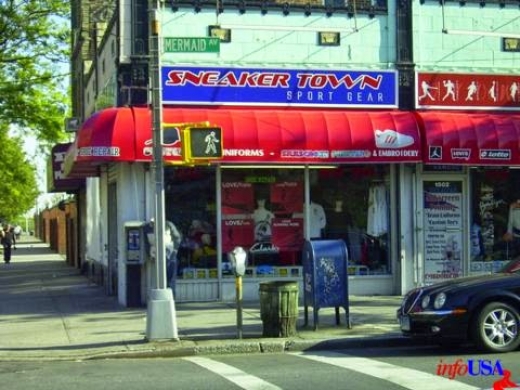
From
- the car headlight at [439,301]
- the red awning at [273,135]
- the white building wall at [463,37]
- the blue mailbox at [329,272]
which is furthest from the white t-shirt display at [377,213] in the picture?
the car headlight at [439,301]

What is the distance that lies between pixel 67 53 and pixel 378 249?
14.8 m

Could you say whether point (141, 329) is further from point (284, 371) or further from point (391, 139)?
point (391, 139)

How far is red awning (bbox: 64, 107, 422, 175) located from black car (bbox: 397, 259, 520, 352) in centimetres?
576

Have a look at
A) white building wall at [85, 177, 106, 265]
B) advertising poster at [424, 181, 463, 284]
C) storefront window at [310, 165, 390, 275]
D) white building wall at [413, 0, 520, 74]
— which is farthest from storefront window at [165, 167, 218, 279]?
white building wall at [413, 0, 520, 74]

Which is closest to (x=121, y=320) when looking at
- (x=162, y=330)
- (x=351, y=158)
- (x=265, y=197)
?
(x=162, y=330)

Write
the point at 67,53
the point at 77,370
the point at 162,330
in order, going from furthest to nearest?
the point at 67,53, the point at 162,330, the point at 77,370

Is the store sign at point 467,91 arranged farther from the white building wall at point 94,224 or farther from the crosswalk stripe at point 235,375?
the white building wall at point 94,224

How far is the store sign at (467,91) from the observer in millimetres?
16969

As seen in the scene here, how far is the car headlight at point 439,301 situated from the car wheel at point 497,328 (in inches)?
18.4

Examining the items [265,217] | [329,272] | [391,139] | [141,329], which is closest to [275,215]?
[265,217]

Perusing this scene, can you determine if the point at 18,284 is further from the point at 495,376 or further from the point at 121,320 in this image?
the point at 495,376

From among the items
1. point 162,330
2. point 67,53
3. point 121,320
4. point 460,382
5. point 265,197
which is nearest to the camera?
point 460,382

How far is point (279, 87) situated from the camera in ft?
53.7

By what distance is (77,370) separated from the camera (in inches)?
404
